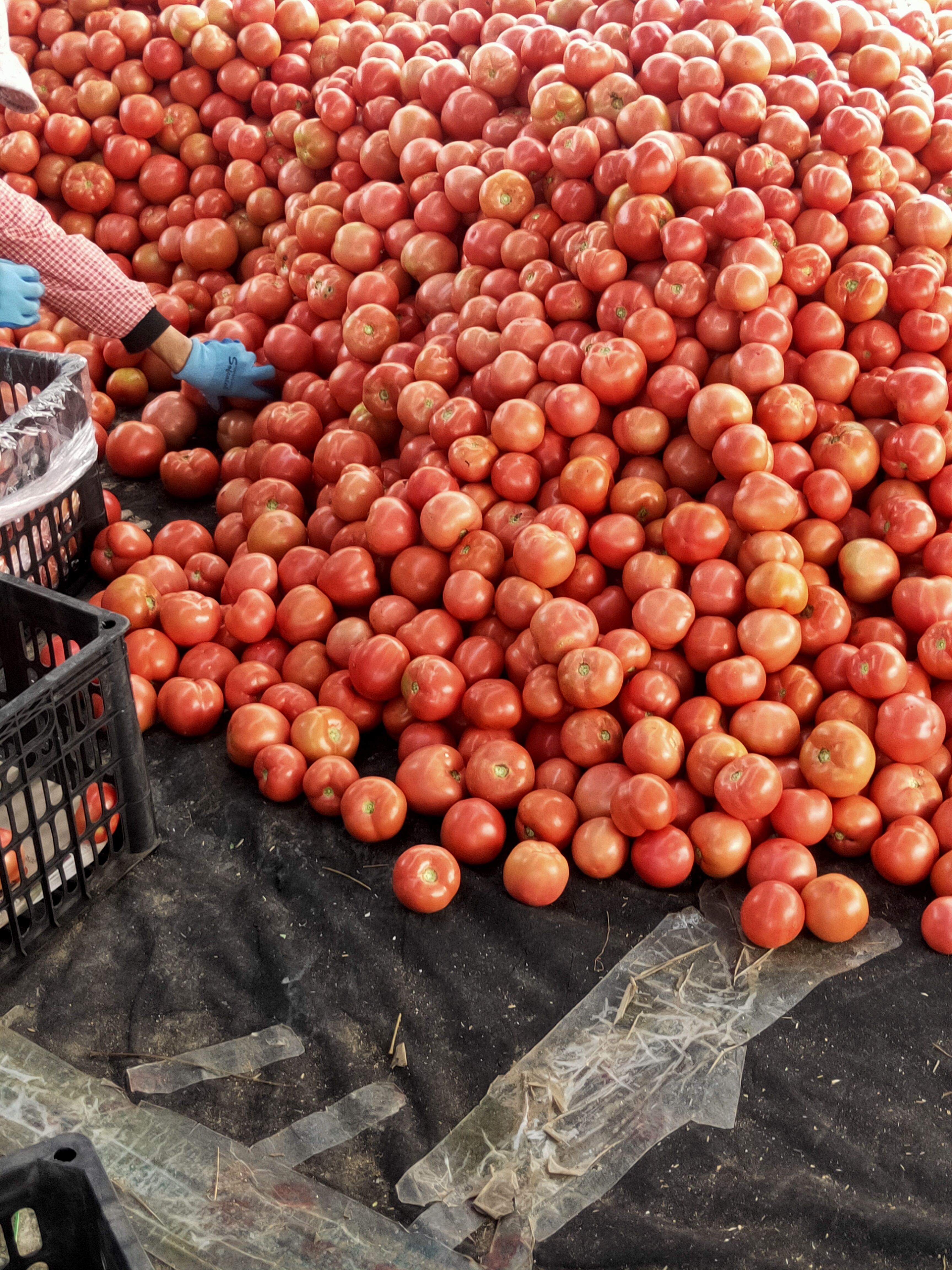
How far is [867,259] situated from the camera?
244 cm

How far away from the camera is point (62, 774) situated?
1.94 m

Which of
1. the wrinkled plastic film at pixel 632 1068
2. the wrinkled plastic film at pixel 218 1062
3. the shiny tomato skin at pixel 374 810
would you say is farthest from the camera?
the shiny tomato skin at pixel 374 810

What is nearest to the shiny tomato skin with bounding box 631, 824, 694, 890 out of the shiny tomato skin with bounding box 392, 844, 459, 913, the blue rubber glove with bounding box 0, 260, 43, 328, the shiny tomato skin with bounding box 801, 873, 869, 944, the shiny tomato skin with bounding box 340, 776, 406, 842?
the shiny tomato skin with bounding box 801, 873, 869, 944

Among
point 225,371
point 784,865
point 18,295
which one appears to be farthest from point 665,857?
point 18,295

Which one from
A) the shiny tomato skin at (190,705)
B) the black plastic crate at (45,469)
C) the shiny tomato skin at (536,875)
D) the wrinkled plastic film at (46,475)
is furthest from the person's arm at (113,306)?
the shiny tomato skin at (536,875)

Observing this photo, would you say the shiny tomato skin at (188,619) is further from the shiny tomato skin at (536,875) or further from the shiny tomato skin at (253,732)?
the shiny tomato skin at (536,875)

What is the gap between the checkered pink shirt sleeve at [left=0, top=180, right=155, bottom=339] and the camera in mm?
3201

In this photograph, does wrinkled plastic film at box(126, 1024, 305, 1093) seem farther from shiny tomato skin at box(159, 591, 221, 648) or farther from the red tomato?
the red tomato

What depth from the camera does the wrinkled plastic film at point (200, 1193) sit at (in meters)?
1.55

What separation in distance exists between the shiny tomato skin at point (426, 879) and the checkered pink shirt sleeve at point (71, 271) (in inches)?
86.6

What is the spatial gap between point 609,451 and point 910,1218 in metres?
1.61

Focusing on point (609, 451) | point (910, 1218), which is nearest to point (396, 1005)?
point (910, 1218)

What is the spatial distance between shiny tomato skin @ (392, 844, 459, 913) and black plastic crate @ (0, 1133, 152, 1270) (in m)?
0.94

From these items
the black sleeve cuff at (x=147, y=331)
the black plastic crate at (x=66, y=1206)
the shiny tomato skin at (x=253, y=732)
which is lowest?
the shiny tomato skin at (x=253, y=732)
